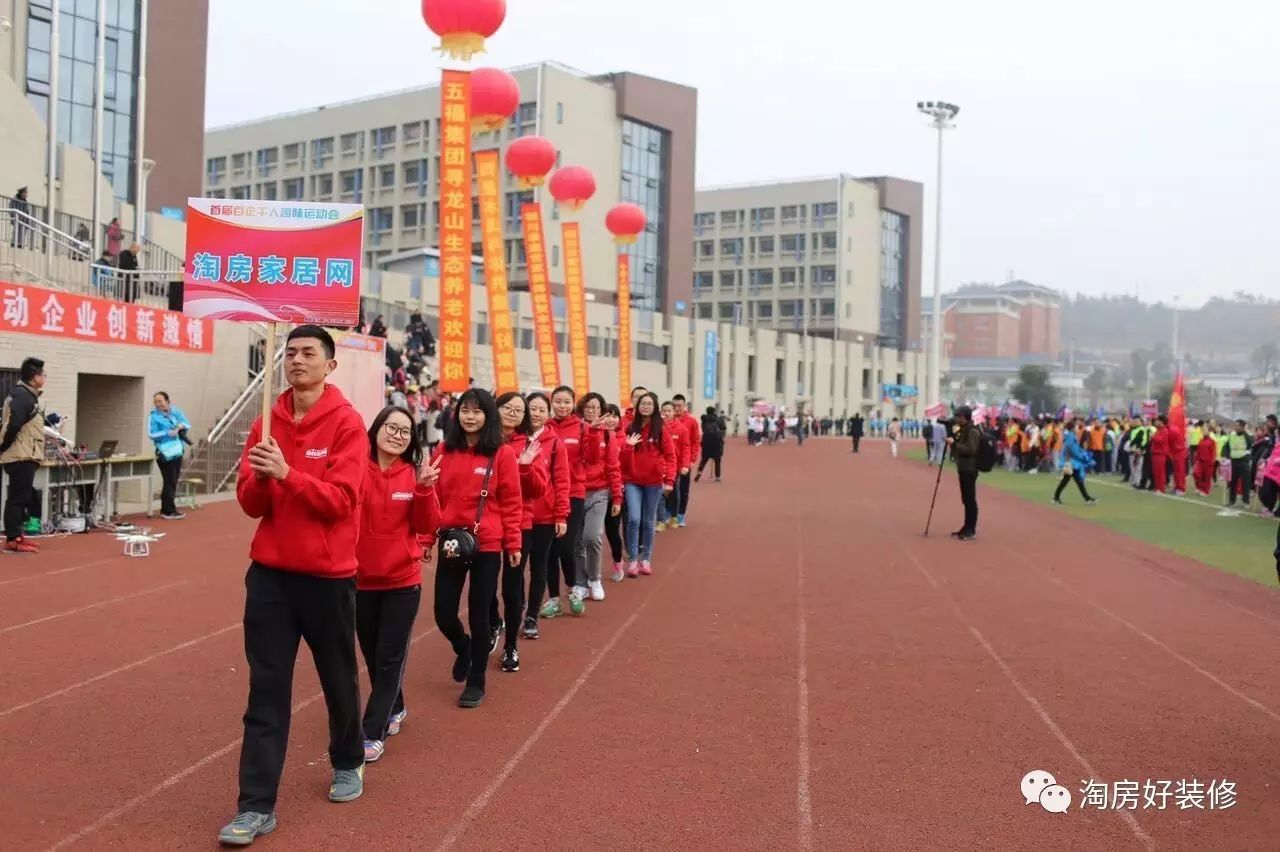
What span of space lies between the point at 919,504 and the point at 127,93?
32.2m

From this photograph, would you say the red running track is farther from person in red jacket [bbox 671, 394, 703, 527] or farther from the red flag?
the red flag

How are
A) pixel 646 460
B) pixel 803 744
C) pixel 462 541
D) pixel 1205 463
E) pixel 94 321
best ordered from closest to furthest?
pixel 803 744
pixel 462 541
pixel 646 460
pixel 94 321
pixel 1205 463

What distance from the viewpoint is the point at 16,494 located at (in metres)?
11.3


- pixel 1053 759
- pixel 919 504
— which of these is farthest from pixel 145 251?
pixel 1053 759

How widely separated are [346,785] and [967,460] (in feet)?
39.2

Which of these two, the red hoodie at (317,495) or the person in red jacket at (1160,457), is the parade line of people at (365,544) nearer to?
the red hoodie at (317,495)

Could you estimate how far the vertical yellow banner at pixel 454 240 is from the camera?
19.8 meters

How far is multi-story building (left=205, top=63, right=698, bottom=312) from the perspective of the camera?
215ft

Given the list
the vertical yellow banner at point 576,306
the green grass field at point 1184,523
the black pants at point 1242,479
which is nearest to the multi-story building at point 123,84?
the vertical yellow banner at point 576,306

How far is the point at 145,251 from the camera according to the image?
2278 cm

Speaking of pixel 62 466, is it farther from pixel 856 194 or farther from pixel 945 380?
pixel 945 380

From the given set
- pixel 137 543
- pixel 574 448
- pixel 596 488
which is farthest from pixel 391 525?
pixel 137 543

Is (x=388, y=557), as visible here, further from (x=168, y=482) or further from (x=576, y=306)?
(x=576, y=306)

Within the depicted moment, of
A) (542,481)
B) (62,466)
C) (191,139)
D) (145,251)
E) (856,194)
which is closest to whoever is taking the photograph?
(542,481)
